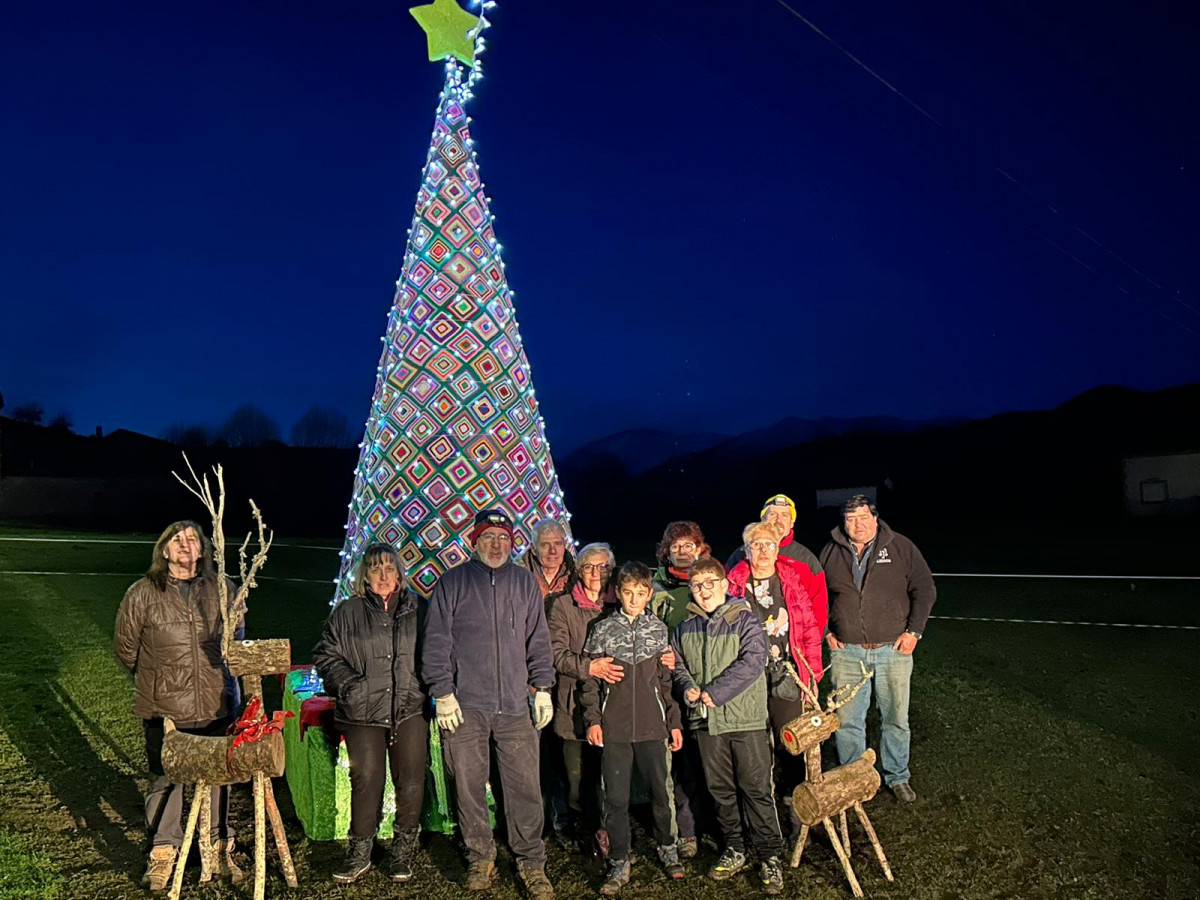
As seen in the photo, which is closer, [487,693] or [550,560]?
[487,693]

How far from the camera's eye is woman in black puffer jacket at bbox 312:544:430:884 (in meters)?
4.01

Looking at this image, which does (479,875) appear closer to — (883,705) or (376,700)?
(376,700)

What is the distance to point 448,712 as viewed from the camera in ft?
12.7

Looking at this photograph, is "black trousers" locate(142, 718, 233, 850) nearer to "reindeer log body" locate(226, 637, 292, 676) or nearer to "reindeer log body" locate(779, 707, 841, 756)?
"reindeer log body" locate(226, 637, 292, 676)

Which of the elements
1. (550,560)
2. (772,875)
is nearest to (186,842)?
(550,560)

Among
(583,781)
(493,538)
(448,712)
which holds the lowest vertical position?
(583,781)

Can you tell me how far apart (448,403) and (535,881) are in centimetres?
285

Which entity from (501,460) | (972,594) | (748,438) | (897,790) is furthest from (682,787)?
(748,438)

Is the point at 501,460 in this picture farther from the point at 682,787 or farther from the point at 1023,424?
Answer: the point at 1023,424

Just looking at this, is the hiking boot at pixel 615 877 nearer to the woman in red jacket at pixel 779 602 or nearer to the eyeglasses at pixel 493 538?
the woman in red jacket at pixel 779 602

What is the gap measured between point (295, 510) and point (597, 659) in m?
36.4

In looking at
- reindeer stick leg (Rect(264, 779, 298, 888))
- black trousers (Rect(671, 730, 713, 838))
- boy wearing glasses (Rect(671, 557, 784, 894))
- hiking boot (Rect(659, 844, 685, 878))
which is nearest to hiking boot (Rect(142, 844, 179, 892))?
reindeer stick leg (Rect(264, 779, 298, 888))

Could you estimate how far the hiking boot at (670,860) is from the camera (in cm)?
404

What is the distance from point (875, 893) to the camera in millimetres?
3836
